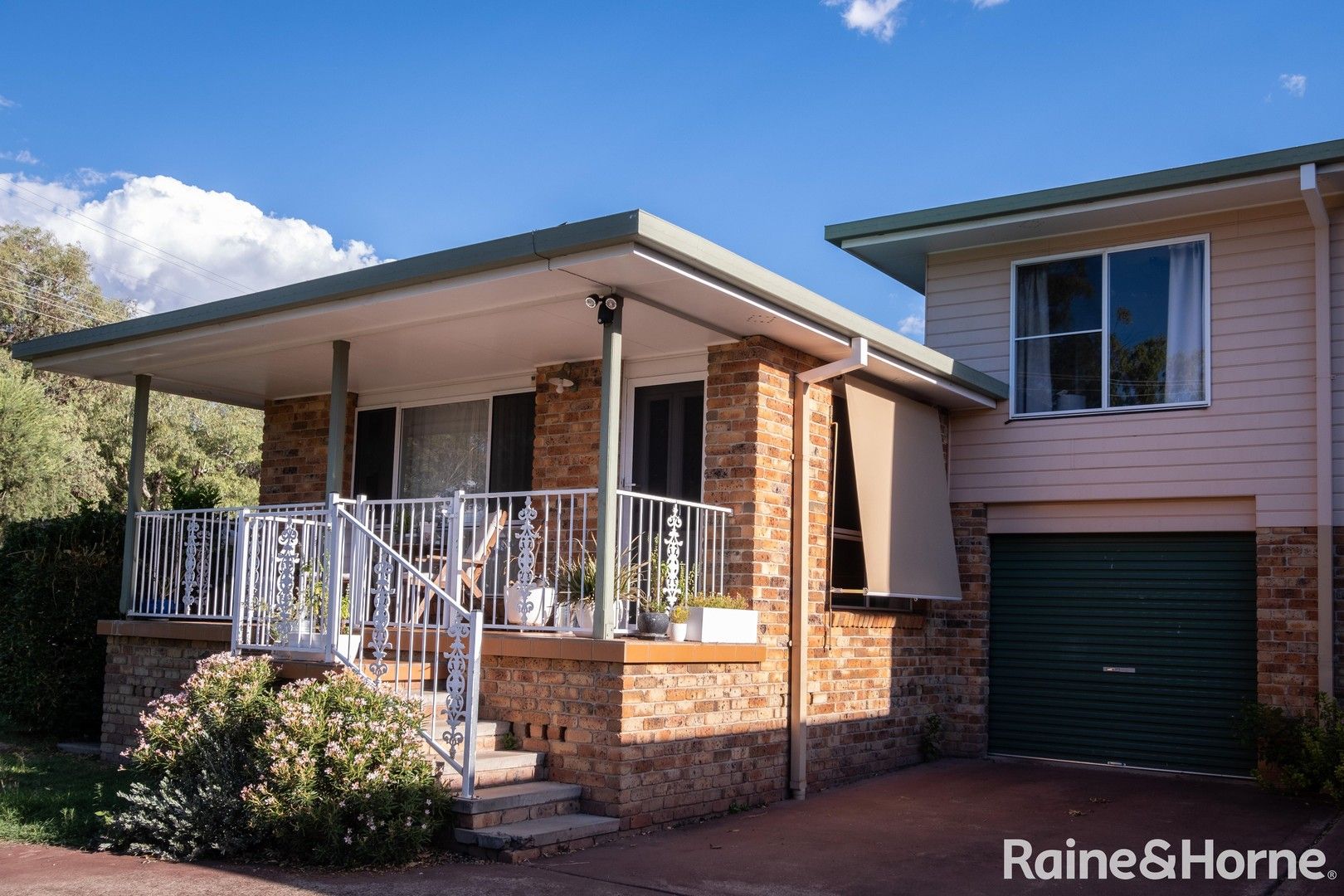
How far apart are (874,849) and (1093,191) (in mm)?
5702

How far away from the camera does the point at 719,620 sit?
25.3ft

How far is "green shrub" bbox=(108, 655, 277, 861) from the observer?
6.27m

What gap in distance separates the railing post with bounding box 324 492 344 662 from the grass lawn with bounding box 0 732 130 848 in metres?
1.57

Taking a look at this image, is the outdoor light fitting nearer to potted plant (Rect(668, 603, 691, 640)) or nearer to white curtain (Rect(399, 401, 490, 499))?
potted plant (Rect(668, 603, 691, 640))

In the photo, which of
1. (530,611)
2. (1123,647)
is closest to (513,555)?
(530,611)

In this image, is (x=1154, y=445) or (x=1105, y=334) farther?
(x=1105, y=334)

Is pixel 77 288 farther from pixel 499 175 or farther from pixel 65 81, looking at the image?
pixel 499 175

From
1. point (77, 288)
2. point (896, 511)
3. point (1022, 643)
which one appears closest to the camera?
point (896, 511)

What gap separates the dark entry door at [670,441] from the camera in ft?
30.6

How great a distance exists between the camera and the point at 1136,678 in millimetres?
9953

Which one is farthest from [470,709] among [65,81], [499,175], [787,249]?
[787,249]

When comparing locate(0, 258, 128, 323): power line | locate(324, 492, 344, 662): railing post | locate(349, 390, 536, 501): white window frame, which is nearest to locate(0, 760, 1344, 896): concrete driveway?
locate(324, 492, 344, 662): railing post

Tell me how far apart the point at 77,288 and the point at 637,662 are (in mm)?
26133

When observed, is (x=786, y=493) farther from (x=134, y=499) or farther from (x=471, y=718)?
(x=134, y=499)
